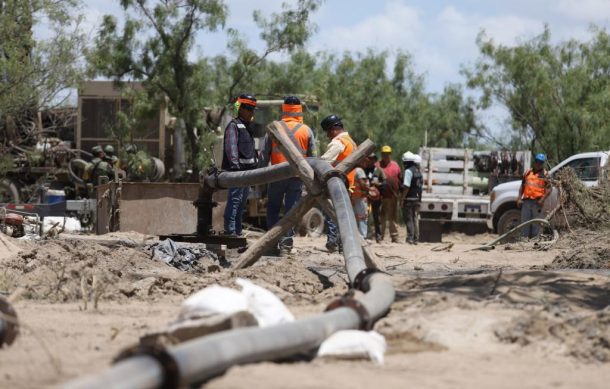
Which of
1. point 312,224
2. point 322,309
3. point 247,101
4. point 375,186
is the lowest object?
point 312,224

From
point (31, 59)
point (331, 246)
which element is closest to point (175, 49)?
point (31, 59)

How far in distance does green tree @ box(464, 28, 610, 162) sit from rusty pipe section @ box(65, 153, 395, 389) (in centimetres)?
3008

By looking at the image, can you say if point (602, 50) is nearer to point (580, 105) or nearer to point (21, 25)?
point (580, 105)

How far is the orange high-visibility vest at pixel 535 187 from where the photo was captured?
19781 mm

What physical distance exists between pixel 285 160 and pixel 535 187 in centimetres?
739

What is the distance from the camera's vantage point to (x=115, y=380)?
4.84 meters

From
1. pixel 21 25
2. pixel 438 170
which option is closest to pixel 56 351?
pixel 438 170

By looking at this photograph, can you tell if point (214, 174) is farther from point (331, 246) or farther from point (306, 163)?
point (331, 246)

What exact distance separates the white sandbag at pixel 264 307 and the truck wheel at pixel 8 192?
71.6 ft

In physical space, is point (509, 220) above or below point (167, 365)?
below

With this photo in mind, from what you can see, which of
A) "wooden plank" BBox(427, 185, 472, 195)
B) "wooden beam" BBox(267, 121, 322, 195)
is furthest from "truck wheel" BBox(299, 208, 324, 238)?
"wooden beam" BBox(267, 121, 322, 195)

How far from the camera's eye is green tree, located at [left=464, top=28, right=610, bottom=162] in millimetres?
38531

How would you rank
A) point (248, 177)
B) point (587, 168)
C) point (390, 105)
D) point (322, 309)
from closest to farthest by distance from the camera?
point (322, 309) → point (248, 177) → point (587, 168) → point (390, 105)

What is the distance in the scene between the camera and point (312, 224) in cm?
2369
